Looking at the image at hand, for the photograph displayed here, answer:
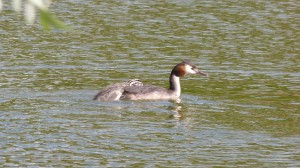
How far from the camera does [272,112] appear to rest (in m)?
12.7

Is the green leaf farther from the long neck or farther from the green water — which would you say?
the long neck

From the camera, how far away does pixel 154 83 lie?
15.6 m

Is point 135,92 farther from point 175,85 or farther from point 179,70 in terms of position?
point 179,70

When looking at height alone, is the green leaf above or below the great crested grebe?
above

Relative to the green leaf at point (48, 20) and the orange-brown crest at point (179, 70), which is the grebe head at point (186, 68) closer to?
the orange-brown crest at point (179, 70)

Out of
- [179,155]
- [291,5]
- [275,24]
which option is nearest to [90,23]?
[275,24]

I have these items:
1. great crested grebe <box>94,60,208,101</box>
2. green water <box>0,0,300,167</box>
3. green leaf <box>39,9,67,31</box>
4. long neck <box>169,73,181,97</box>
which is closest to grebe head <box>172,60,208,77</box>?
long neck <box>169,73,181,97</box>

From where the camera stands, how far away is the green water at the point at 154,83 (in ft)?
31.0

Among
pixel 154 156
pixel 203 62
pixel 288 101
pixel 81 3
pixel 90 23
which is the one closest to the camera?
pixel 154 156

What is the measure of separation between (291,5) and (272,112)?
44.2ft

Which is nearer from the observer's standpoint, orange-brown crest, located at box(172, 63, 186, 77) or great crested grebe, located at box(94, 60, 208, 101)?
great crested grebe, located at box(94, 60, 208, 101)

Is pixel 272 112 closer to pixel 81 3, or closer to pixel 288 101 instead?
pixel 288 101

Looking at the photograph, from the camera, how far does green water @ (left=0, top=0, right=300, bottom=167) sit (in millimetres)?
9453

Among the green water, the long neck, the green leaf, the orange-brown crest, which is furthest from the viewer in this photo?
the orange-brown crest
